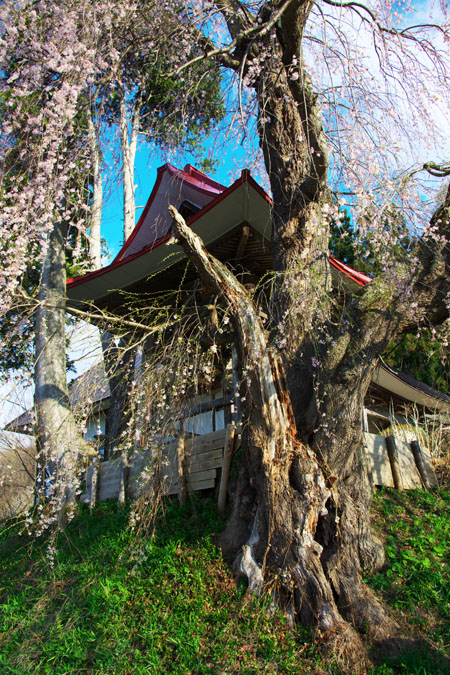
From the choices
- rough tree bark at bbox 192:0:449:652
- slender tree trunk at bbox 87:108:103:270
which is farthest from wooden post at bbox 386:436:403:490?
slender tree trunk at bbox 87:108:103:270

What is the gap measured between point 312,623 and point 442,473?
13.5 ft

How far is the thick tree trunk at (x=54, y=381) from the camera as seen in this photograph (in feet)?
24.6

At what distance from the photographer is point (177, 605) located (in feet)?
A: 15.2

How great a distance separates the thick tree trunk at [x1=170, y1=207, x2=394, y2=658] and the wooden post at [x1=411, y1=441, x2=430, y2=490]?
106 inches

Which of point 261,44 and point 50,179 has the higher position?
point 261,44

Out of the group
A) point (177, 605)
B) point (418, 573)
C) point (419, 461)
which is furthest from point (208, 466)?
point (419, 461)

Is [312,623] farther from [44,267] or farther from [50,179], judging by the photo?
[44,267]

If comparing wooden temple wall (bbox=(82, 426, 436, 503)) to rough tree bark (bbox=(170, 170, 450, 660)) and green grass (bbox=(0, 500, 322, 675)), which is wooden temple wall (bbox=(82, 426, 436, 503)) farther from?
rough tree bark (bbox=(170, 170, 450, 660))

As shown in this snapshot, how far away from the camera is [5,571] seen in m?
6.70

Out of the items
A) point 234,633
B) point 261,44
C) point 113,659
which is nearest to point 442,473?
point 234,633

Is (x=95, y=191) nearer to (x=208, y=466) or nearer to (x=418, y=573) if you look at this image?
(x=208, y=466)

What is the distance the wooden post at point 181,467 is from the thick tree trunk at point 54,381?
1.62m

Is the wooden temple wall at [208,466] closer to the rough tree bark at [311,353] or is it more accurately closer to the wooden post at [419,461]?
the wooden post at [419,461]

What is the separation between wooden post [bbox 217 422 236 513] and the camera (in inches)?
229
